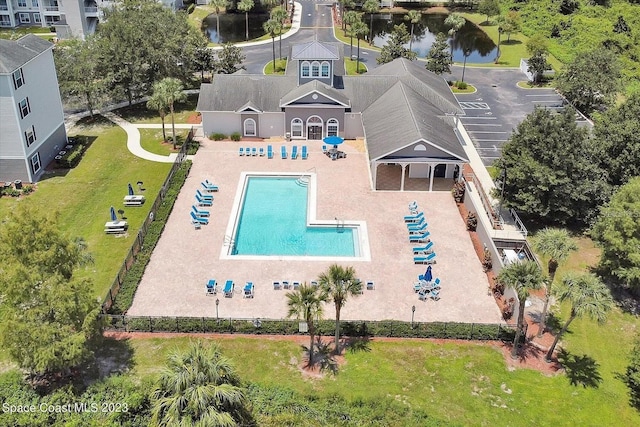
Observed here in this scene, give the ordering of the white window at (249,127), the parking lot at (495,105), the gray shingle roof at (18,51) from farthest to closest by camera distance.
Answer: the parking lot at (495,105) < the white window at (249,127) < the gray shingle roof at (18,51)

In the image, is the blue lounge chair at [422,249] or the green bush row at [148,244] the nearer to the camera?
the green bush row at [148,244]

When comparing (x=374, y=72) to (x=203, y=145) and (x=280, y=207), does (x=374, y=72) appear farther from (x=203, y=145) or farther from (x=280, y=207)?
(x=280, y=207)

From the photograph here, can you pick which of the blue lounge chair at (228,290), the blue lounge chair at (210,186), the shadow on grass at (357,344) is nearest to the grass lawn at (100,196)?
the blue lounge chair at (210,186)

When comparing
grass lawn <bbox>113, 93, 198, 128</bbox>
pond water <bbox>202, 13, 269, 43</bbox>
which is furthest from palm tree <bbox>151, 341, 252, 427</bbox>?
pond water <bbox>202, 13, 269, 43</bbox>

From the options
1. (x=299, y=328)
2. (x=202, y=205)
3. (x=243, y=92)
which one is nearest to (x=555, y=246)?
(x=299, y=328)

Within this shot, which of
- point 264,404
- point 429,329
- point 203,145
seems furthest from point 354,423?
point 203,145

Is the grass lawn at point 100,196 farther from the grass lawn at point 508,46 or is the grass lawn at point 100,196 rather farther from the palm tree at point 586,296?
the grass lawn at point 508,46
